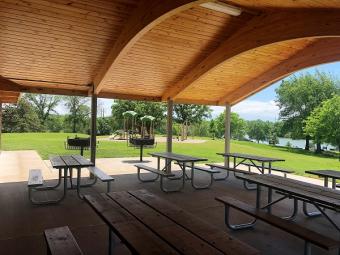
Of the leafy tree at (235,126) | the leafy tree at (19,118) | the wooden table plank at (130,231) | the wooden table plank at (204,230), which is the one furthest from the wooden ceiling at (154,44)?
the leafy tree at (19,118)

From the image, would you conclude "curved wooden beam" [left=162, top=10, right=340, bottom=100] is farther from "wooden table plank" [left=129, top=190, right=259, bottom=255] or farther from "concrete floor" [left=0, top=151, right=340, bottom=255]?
"wooden table plank" [left=129, top=190, right=259, bottom=255]

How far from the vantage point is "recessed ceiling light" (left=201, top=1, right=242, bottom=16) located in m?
4.79

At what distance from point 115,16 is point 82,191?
140 inches

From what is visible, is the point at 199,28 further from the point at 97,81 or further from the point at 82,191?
the point at 82,191

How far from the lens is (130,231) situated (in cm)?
218

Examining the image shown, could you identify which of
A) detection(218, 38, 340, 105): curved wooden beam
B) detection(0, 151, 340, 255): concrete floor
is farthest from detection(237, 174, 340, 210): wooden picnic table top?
detection(218, 38, 340, 105): curved wooden beam

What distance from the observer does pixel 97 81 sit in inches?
280

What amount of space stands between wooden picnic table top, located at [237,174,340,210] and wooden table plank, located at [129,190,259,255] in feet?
5.17

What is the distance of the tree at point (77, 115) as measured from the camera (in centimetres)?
3162

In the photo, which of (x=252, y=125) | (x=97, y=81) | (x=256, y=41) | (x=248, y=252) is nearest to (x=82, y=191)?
(x=97, y=81)

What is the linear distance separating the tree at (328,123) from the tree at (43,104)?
1084 inches

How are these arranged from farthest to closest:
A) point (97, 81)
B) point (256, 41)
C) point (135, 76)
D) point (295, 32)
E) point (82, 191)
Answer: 1. point (135, 76)
2. point (97, 81)
3. point (82, 191)
4. point (256, 41)
5. point (295, 32)

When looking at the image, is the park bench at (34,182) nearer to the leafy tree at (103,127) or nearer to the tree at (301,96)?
the leafy tree at (103,127)

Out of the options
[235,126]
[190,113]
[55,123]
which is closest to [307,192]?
[235,126]
